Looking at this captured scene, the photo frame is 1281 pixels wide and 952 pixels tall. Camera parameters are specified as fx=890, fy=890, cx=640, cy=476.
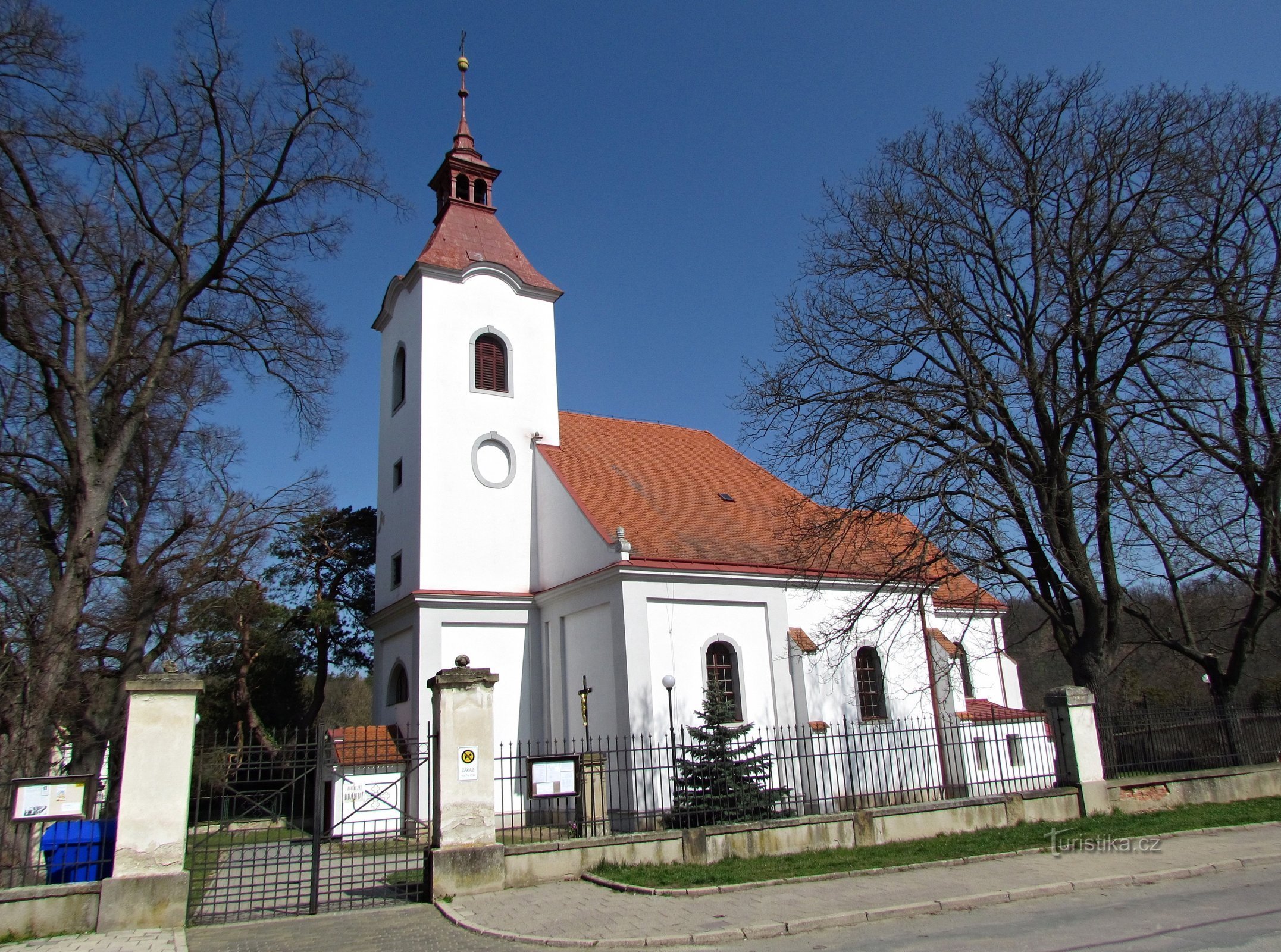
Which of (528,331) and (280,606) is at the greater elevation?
(528,331)

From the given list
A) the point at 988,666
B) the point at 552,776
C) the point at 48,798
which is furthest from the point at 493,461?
the point at 988,666

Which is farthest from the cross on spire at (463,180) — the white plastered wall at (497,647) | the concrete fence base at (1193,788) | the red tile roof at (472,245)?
the concrete fence base at (1193,788)

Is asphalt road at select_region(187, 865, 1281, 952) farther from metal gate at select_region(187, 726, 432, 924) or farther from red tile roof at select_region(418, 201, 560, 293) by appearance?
red tile roof at select_region(418, 201, 560, 293)

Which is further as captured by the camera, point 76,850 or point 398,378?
point 398,378

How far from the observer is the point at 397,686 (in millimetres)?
20812

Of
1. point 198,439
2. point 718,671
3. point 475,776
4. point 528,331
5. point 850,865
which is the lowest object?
point 850,865

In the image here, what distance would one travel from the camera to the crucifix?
57.4ft

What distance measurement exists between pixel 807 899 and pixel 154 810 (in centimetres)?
697

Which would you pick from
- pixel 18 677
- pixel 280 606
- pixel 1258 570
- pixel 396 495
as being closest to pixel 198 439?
pixel 396 495

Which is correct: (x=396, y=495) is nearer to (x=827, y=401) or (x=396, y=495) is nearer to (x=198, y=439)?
(x=198, y=439)

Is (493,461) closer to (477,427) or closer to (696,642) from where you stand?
(477,427)

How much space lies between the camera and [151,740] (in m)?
9.62

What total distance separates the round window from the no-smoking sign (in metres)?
11.2

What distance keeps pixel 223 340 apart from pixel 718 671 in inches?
471
